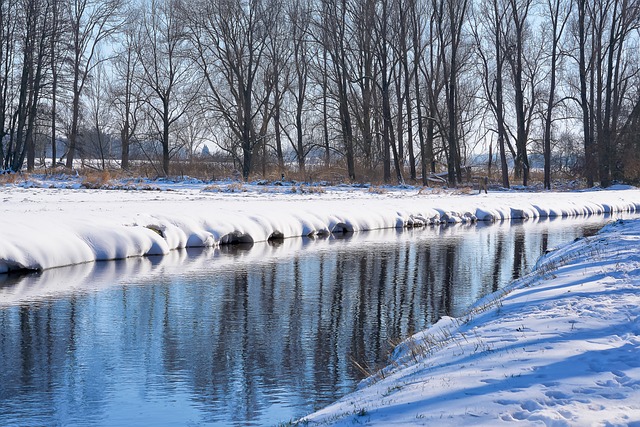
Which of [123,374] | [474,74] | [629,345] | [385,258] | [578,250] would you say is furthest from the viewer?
[474,74]

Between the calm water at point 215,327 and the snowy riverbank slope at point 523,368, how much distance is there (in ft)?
3.11

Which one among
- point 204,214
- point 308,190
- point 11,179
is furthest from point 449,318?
point 11,179

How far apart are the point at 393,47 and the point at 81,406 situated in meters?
35.9

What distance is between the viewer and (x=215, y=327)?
30.6ft

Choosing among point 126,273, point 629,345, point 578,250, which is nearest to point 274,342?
point 629,345

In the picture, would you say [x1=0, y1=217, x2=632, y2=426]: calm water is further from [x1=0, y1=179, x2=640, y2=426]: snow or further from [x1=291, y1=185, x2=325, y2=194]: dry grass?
[x1=291, y1=185, x2=325, y2=194]: dry grass

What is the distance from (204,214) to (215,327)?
9.89 metres

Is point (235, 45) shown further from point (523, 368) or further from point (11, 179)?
point (523, 368)

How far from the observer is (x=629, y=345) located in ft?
18.9

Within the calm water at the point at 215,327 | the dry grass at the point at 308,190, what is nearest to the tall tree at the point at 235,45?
the dry grass at the point at 308,190

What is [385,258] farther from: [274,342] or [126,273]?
[274,342]

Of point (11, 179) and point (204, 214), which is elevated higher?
point (11, 179)

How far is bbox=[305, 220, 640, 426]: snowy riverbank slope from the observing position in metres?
4.55

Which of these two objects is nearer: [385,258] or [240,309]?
[240,309]
